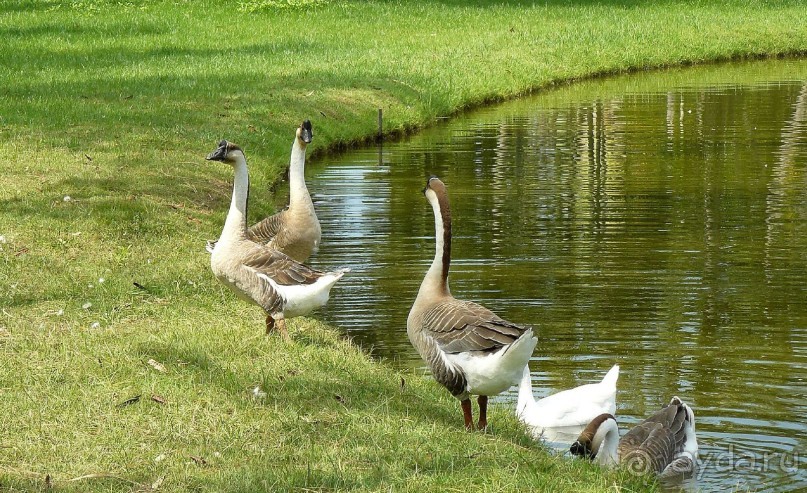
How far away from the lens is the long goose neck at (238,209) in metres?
10.9

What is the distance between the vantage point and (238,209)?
11016mm

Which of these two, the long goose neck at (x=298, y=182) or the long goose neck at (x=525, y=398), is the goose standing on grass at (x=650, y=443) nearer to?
the long goose neck at (x=525, y=398)

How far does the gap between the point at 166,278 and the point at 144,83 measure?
1308cm

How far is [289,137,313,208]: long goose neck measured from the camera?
12102mm

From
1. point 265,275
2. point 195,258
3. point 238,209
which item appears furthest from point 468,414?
point 195,258

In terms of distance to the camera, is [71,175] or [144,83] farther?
[144,83]

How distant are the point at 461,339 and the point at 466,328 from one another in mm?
83

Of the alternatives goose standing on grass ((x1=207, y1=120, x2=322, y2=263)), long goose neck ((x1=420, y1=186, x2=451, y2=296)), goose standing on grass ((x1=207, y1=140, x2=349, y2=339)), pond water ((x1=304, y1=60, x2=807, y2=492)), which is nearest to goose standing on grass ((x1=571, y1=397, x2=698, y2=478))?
pond water ((x1=304, y1=60, x2=807, y2=492))

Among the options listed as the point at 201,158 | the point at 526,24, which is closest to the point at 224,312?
the point at 201,158

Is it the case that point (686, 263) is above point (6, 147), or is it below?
below

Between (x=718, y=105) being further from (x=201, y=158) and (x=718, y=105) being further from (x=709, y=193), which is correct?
(x=201, y=158)

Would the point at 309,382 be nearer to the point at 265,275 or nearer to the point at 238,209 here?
the point at 265,275

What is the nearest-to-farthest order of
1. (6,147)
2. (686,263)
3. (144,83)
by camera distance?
(686,263), (6,147), (144,83)

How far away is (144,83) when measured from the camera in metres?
24.8
